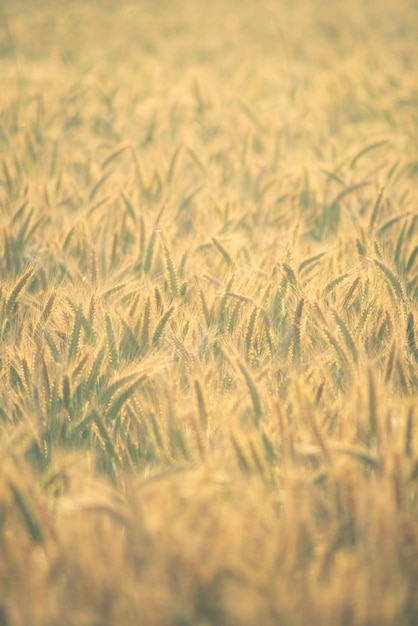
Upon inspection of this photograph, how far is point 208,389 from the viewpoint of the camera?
1.14 m

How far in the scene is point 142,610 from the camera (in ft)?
2.17

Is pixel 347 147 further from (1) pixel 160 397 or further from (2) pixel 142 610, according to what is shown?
(2) pixel 142 610

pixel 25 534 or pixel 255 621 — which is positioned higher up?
pixel 25 534

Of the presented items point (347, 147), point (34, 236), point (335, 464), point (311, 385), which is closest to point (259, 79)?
point (347, 147)

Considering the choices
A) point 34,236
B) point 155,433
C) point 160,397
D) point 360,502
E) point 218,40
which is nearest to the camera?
point 360,502

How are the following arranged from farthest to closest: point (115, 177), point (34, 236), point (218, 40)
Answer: point (218, 40) < point (115, 177) < point (34, 236)

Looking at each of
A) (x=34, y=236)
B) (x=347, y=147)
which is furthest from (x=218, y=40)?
(x=34, y=236)

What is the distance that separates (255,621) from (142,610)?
14 cm

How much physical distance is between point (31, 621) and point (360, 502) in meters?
0.46

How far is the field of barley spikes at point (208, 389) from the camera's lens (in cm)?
71

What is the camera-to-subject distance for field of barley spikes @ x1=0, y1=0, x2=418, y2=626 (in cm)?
71

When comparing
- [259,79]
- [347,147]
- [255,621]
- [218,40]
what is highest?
[218,40]

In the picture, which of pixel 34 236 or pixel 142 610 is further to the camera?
pixel 34 236

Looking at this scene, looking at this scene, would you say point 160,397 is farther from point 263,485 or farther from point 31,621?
point 31,621
